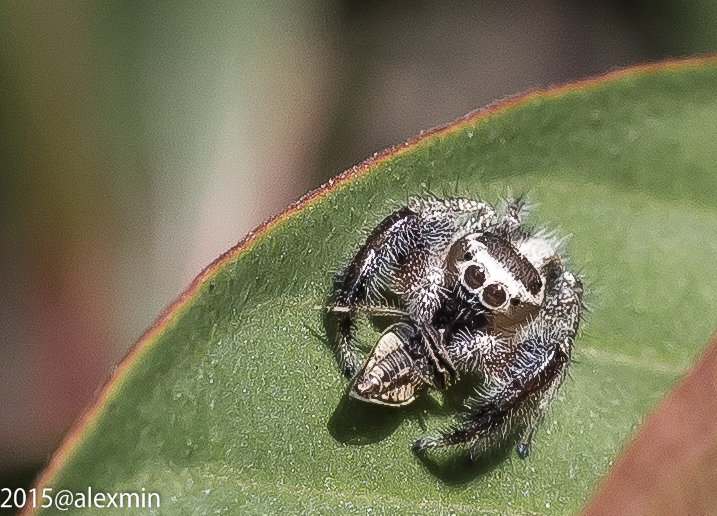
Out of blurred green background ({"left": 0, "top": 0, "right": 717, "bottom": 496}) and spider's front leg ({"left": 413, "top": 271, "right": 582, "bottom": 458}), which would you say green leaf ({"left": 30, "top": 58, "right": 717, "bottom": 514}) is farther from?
blurred green background ({"left": 0, "top": 0, "right": 717, "bottom": 496})

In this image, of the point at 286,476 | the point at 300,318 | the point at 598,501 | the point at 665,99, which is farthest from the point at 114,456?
the point at 665,99

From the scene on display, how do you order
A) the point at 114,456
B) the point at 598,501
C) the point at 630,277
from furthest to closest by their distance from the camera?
the point at 630,277 < the point at 114,456 < the point at 598,501

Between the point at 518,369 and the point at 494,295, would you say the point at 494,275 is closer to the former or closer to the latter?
the point at 494,295

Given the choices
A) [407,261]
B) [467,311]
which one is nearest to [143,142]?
[407,261]

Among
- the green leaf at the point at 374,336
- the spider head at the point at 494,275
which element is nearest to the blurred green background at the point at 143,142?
the green leaf at the point at 374,336

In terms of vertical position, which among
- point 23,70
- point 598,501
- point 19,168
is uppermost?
point 23,70

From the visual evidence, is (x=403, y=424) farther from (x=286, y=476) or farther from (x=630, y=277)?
(x=630, y=277)

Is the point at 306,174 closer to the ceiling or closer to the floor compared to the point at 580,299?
closer to the ceiling

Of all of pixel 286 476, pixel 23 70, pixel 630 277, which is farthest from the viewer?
pixel 23 70

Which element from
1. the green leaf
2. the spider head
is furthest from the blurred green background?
the spider head
